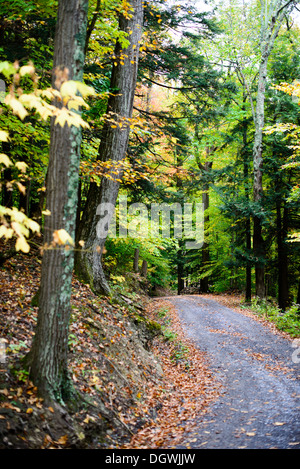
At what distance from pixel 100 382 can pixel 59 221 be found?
2745mm

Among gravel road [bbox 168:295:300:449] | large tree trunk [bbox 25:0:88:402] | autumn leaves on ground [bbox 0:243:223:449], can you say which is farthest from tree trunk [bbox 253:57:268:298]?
large tree trunk [bbox 25:0:88:402]

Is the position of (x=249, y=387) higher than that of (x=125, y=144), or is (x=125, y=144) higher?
(x=125, y=144)

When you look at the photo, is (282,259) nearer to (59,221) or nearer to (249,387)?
(249,387)

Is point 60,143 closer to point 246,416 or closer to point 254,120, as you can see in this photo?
point 246,416

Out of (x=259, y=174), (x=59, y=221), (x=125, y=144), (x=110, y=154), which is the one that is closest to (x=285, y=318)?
(x=259, y=174)

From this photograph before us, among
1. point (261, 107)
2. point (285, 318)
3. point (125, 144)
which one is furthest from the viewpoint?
point (261, 107)

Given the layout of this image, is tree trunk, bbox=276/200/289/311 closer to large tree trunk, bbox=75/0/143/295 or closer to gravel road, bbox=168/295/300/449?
gravel road, bbox=168/295/300/449

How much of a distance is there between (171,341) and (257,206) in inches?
339

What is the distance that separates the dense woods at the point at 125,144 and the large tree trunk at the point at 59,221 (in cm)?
1

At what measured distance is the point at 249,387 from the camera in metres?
6.36

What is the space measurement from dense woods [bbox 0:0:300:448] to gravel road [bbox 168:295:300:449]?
7.33ft

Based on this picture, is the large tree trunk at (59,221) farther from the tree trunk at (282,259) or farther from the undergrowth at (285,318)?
the tree trunk at (282,259)

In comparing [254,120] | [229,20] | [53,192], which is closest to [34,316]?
[53,192]

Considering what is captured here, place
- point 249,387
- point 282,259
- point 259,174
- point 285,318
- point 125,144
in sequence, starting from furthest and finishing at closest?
point 259,174 → point 282,259 → point 285,318 → point 125,144 → point 249,387
